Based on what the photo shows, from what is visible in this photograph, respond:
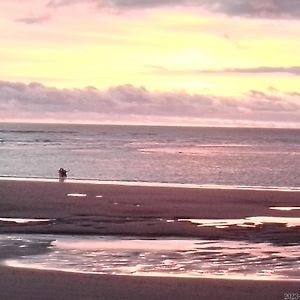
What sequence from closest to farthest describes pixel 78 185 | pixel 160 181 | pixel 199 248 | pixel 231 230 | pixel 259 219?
pixel 199 248
pixel 231 230
pixel 259 219
pixel 78 185
pixel 160 181

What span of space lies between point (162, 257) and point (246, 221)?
8.96 meters

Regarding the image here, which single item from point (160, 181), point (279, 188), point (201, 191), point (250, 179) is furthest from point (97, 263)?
point (250, 179)

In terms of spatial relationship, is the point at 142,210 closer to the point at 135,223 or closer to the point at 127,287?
the point at 135,223

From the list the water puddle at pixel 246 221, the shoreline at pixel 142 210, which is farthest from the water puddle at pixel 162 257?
the water puddle at pixel 246 221

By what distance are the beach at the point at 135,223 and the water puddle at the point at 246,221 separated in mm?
441

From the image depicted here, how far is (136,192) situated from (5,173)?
68.4ft

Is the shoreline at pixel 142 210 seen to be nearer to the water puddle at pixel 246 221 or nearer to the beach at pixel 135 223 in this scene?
the beach at pixel 135 223

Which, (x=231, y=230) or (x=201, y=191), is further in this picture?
(x=201, y=191)

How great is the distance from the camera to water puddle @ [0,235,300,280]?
15.7 metres

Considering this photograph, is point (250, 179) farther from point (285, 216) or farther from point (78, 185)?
point (285, 216)

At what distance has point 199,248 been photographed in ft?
63.1

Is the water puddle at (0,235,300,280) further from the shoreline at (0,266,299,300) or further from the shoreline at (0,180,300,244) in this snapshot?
the shoreline at (0,180,300,244)

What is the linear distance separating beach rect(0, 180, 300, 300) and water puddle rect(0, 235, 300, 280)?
706 millimetres

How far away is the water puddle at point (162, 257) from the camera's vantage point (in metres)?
15.7
